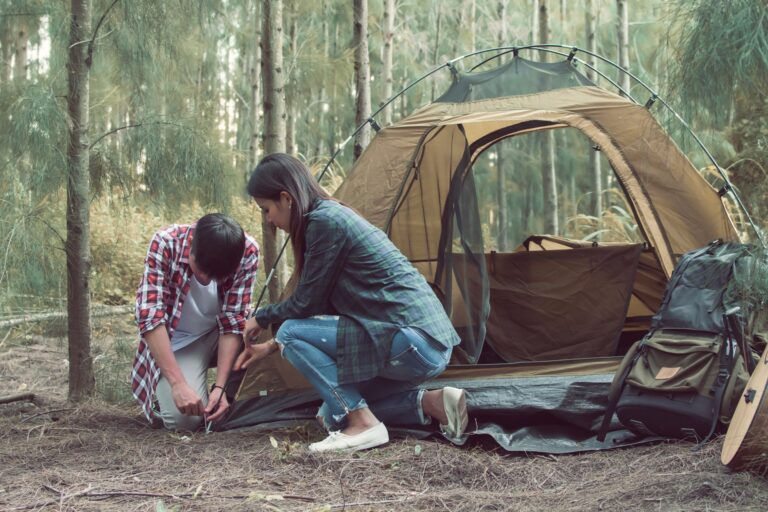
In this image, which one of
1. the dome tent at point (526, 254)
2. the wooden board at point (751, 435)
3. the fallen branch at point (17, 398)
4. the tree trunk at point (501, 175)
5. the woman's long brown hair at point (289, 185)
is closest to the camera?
the wooden board at point (751, 435)

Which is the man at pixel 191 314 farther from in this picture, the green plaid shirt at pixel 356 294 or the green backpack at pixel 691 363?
the green backpack at pixel 691 363

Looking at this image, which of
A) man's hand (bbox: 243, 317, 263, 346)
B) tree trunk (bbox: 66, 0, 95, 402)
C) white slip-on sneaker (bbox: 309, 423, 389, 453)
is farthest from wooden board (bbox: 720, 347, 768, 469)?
tree trunk (bbox: 66, 0, 95, 402)

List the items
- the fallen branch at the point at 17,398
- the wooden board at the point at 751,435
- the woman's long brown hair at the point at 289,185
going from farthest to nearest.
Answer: the fallen branch at the point at 17,398, the woman's long brown hair at the point at 289,185, the wooden board at the point at 751,435

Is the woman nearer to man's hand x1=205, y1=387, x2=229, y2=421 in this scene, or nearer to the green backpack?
man's hand x1=205, y1=387, x2=229, y2=421

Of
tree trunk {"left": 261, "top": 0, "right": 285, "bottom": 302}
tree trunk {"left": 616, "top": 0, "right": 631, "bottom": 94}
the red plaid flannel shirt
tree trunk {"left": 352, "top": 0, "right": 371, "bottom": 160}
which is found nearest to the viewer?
the red plaid flannel shirt

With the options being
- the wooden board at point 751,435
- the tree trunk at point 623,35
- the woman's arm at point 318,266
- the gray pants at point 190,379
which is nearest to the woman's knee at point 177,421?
the gray pants at point 190,379

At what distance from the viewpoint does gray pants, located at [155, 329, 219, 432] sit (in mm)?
3229

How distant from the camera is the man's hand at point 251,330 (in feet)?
9.75

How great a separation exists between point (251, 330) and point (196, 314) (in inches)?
16.1

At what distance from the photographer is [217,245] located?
9.44 ft

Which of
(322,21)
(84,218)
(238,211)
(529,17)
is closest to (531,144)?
(529,17)

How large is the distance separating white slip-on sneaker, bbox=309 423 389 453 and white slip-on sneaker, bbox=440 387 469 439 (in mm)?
238

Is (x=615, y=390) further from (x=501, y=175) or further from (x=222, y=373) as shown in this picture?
(x=501, y=175)

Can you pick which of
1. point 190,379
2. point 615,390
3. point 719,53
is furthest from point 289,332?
point 719,53
